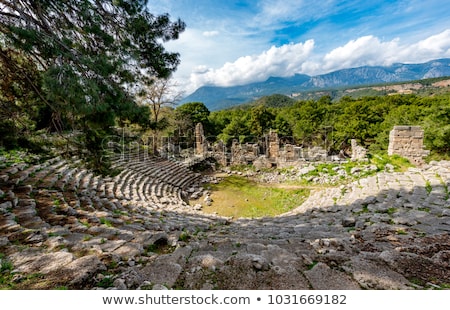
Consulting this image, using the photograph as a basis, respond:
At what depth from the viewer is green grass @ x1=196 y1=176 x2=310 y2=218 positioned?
9.64 m

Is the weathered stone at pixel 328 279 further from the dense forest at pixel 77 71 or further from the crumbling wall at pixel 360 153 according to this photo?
the crumbling wall at pixel 360 153

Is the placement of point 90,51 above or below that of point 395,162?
above

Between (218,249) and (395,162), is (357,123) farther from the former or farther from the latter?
(218,249)

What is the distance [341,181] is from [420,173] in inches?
134

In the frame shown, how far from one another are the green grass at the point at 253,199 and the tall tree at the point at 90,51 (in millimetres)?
6664

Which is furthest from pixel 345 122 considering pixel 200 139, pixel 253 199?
pixel 253 199

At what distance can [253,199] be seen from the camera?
11219mm

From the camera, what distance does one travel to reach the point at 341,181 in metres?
10.3

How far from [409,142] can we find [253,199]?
7.27 meters

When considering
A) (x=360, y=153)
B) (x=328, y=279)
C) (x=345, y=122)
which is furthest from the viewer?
(x=345, y=122)

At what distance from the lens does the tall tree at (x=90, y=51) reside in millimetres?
3293

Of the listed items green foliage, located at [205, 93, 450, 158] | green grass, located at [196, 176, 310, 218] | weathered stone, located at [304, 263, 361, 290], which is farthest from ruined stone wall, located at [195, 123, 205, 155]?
weathered stone, located at [304, 263, 361, 290]

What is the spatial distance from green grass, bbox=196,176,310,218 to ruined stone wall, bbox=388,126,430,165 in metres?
4.32
